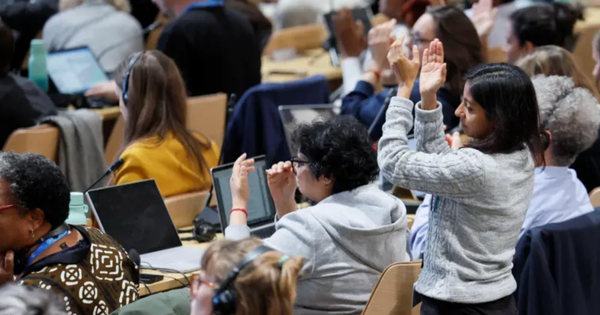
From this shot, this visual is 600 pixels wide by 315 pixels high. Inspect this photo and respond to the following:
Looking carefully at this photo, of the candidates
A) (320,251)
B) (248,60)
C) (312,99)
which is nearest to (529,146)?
(320,251)

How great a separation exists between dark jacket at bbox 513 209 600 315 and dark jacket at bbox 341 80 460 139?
44.9 inches

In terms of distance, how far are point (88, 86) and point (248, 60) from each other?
941mm

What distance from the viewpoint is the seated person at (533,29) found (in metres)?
5.04

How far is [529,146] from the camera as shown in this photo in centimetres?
274

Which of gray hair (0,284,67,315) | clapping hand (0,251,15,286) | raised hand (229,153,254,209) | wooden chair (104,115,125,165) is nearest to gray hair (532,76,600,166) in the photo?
raised hand (229,153,254,209)

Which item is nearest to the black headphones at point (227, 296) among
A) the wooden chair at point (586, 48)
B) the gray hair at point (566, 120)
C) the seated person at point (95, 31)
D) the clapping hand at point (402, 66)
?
the clapping hand at point (402, 66)

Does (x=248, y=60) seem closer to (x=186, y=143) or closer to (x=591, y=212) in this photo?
(x=186, y=143)

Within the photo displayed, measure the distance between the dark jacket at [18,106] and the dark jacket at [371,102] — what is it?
153 centimetres

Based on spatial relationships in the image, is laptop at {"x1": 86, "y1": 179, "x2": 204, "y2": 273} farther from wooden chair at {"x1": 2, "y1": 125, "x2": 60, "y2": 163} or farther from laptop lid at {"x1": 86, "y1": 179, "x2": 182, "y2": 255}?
wooden chair at {"x1": 2, "y1": 125, "x2": 60, "y2": 163}

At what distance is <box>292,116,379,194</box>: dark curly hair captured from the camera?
2.90m

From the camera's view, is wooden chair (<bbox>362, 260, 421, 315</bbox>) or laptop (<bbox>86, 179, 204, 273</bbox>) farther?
laptop (<bbox>86, 179, 204, 273</bbox>)

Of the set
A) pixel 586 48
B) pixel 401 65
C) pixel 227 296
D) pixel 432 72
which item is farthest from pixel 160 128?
pixel 586 48

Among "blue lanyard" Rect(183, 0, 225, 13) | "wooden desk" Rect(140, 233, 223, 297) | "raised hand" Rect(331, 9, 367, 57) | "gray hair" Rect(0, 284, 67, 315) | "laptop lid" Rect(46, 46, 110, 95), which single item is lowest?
"laptop lid" Rect(46, 46, 110, 95)

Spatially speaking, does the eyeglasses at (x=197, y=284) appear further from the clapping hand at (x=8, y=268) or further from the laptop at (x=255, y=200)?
the laptop at (x=255, y=200)
